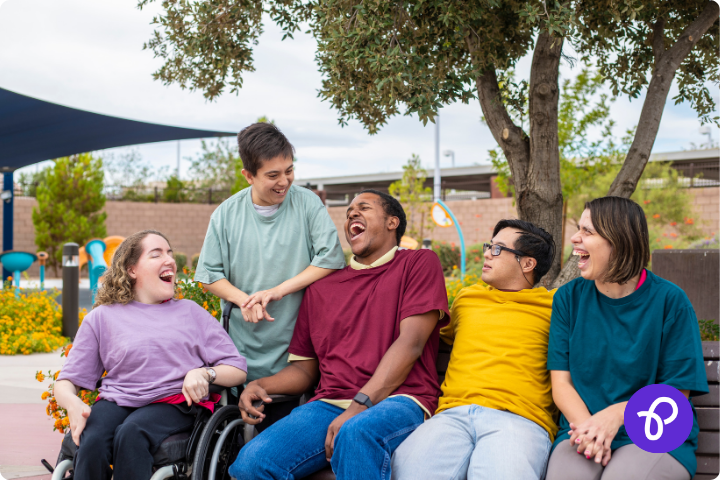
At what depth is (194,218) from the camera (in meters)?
28.2

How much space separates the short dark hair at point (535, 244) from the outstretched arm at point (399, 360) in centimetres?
57

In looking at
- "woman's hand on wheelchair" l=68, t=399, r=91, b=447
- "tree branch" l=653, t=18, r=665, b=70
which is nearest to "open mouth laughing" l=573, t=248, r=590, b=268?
"woman's hand on wheelchair" l=68, t=399, r=91, b=447

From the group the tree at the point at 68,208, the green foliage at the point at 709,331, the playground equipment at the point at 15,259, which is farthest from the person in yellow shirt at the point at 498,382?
the tree at the point at 68,208

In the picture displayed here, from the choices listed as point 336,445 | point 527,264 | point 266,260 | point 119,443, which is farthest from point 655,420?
point 119,443

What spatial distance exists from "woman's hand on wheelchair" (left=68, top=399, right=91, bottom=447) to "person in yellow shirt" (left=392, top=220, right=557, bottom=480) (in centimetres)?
124

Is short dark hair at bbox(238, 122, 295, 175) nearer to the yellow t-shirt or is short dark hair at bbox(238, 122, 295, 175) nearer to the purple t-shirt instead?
the purple t-shirt

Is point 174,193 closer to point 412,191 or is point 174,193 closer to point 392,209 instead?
point 412,191

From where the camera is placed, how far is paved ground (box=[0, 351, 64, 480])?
3736 mm

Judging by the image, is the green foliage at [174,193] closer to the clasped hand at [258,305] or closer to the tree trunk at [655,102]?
the tree trunk at [655,102]

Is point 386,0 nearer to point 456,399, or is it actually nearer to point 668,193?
point 456,399

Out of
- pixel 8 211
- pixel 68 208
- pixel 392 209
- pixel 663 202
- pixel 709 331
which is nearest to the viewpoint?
pixel 392 209

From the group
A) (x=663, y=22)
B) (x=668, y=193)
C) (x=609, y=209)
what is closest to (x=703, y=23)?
(x=663, y=22)

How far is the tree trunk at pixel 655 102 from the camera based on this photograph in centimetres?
489

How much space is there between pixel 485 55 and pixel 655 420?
3.36m
